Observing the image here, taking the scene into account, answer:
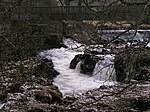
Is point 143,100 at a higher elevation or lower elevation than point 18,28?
lower

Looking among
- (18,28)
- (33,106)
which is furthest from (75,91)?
(18,28)

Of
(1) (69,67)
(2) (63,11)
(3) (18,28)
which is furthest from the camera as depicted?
(2) (63,11)

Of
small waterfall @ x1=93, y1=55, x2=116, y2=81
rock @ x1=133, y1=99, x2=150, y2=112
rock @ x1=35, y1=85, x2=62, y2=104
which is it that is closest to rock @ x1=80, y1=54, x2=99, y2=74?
small waterfall @ x1=93, y1=55, x2=116, y2=81

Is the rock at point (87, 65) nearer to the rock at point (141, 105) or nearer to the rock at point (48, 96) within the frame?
the rock at point (48, 96)

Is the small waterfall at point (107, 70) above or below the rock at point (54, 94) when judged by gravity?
above

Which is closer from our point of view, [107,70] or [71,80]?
[107,70]

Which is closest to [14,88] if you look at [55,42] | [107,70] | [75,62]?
[75,62]

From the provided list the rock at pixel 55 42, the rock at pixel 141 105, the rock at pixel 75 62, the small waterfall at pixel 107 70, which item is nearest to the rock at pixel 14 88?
the small waterfall at pixel 107 70

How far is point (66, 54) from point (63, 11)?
21.2 ft

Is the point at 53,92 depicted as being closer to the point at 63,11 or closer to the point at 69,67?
the point at 69,67

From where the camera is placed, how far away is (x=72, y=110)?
10.6 m

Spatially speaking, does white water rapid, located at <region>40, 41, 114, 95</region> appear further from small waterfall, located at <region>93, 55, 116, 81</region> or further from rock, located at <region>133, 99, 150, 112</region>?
rock, located at <region>133, 99, 150, 112</region>

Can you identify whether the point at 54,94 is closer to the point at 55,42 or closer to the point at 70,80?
the point at 70,80

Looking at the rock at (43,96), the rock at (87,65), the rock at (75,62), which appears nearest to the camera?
the rock at (43,96)
